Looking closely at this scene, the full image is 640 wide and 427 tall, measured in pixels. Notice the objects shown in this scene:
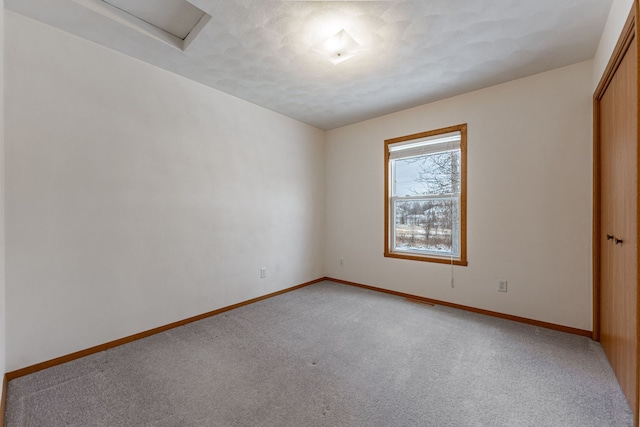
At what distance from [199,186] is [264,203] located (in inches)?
35.2

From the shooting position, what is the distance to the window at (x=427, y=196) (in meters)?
3.23

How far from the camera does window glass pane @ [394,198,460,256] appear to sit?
3.31 meters

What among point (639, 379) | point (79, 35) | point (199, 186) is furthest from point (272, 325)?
point (79, 35)

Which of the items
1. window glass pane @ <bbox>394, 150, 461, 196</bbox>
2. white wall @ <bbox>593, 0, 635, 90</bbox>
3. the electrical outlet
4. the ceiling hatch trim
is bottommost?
the electrical outlet

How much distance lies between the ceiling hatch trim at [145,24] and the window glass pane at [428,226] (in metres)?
2.98

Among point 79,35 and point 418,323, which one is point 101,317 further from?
point 418,323

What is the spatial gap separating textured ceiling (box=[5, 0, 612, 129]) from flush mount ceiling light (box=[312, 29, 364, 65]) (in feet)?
0.15

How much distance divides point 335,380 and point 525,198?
2543mm

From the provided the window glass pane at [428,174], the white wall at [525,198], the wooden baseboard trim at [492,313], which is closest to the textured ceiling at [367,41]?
the white wall at [525,198]

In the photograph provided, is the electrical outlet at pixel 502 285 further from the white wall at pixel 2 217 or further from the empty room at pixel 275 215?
the white wall at pixel 2 217

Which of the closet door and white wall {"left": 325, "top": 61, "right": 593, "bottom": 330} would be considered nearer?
the closet door

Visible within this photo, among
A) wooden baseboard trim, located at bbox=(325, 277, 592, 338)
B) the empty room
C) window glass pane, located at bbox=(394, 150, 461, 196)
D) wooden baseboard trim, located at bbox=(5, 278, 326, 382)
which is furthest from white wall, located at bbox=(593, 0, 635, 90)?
wooden baseboard trim, located at bbox=(5, 278, 326, 382)

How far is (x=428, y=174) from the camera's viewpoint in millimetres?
3541

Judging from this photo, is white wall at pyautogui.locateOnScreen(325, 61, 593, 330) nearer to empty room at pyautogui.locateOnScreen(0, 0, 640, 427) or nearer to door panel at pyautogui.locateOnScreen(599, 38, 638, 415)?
empty room at pyautogui.locateOnScreen(0, 0, 640, 427)
